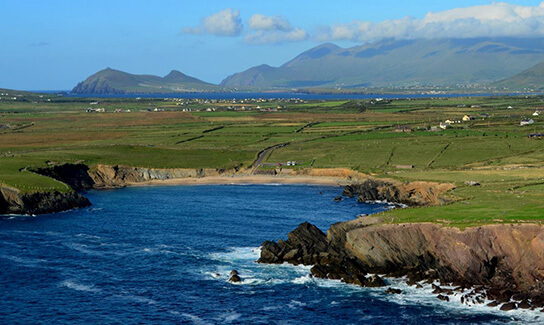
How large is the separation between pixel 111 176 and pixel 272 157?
116 ft

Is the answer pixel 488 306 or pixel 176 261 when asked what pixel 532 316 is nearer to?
pixel 488 306

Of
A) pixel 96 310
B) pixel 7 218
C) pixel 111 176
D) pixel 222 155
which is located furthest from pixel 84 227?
pixel 222 155

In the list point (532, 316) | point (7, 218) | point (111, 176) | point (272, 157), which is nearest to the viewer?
point (532, 316)

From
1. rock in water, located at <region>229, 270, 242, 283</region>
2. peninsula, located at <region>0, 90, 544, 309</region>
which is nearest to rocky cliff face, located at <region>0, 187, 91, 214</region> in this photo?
peninsula, located at <region>0, 90, 544, 309</region>

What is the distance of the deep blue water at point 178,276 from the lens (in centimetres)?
5766

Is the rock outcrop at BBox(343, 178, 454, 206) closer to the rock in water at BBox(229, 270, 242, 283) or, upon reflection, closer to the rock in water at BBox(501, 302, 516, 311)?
the rock in water at BBox(229, 270, 242, 283)

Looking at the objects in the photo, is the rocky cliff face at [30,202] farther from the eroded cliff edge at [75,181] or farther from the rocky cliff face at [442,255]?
the rocky cliff face at [442,255]

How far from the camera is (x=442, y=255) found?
64.8m

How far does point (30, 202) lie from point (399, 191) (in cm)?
5577

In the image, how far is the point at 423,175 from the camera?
120 meters

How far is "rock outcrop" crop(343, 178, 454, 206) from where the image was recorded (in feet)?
348

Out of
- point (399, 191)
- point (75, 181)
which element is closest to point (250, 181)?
point (75, 181)

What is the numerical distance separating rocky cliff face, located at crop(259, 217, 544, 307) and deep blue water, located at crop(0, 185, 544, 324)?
255 cm

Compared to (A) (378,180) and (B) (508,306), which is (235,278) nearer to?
(B) (508,306)
